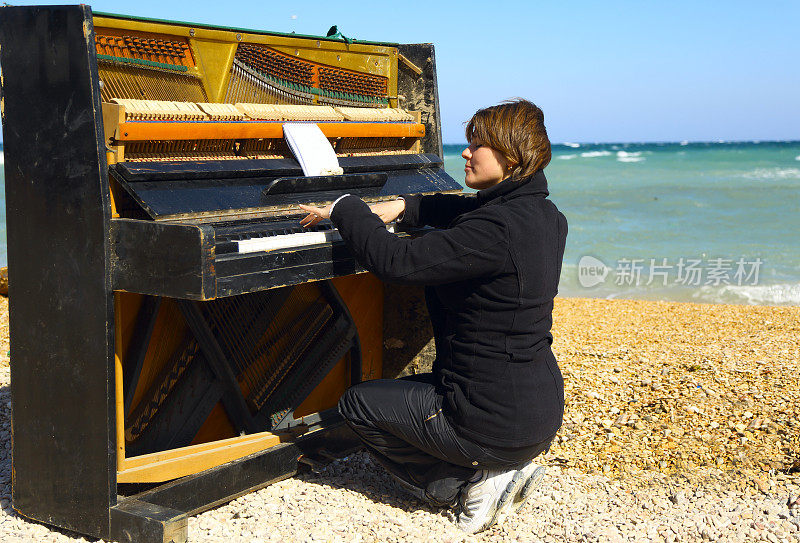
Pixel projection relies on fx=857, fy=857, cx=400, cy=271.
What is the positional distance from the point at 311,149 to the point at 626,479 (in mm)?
1938

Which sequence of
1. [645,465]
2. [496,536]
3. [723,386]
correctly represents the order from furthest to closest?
[723,386], [645,465], [496,536]

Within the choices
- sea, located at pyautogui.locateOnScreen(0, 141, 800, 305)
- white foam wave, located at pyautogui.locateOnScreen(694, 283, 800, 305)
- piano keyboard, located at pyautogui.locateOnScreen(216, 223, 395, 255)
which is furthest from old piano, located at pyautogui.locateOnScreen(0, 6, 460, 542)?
sea, located at pyautogui.locateOnScreen(0, 141, 800, 305)

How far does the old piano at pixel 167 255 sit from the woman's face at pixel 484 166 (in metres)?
0.54

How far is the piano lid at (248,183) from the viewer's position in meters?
2.86

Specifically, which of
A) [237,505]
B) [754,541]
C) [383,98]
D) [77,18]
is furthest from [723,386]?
[77,18]

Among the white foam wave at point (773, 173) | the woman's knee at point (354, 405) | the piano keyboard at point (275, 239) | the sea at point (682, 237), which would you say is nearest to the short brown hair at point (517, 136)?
the piano keyboard at point (275, 239)

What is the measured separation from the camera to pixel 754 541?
3062 mm

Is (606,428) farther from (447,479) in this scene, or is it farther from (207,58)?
(207,58)

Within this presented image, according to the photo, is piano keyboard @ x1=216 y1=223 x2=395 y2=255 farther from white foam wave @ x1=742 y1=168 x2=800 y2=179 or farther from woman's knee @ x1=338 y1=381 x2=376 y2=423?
white foam wave @ x1=742 y1=168 x2=800 y2=179

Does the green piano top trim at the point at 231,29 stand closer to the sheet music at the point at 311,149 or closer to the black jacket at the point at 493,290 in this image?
the sheet music at the point at 311,149

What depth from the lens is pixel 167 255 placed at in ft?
8.74

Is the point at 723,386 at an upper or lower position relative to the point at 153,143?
lower

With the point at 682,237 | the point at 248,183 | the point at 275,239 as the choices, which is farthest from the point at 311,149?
the point at 682,237

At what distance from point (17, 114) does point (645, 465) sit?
291cm
